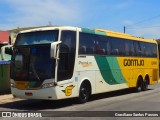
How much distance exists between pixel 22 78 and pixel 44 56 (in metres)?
1.31

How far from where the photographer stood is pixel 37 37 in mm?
16047

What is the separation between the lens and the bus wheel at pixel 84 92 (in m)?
16.9

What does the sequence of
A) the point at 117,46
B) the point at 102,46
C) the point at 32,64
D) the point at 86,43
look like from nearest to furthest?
1. the point at 32,64
2. the point at 86,43
3. the point at 102,46
4. the point at 117,46

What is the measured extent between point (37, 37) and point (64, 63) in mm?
1530

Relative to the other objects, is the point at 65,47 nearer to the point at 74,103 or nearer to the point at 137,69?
the point at 74,103

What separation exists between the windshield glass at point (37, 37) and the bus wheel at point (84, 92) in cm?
268

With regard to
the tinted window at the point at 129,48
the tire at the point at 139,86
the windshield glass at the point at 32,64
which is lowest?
the tire at the point at 139,86

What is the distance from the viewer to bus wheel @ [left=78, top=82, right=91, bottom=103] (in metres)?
16.9

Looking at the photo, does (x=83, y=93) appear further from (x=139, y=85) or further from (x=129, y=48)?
(x=139, y=85)

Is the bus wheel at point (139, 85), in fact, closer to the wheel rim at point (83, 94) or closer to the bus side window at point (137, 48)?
the bus side window at point (137, 48)

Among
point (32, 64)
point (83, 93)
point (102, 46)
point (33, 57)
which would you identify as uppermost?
point (102, 46)

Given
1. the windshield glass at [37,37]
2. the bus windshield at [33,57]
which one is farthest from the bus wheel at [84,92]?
the windshield glass at [37,37]

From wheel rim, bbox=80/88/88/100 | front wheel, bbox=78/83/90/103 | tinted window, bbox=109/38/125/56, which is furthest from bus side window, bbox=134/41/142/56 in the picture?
wheel rim, bbox=80/88/88/100

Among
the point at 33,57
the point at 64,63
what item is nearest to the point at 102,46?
the point at 64,63
